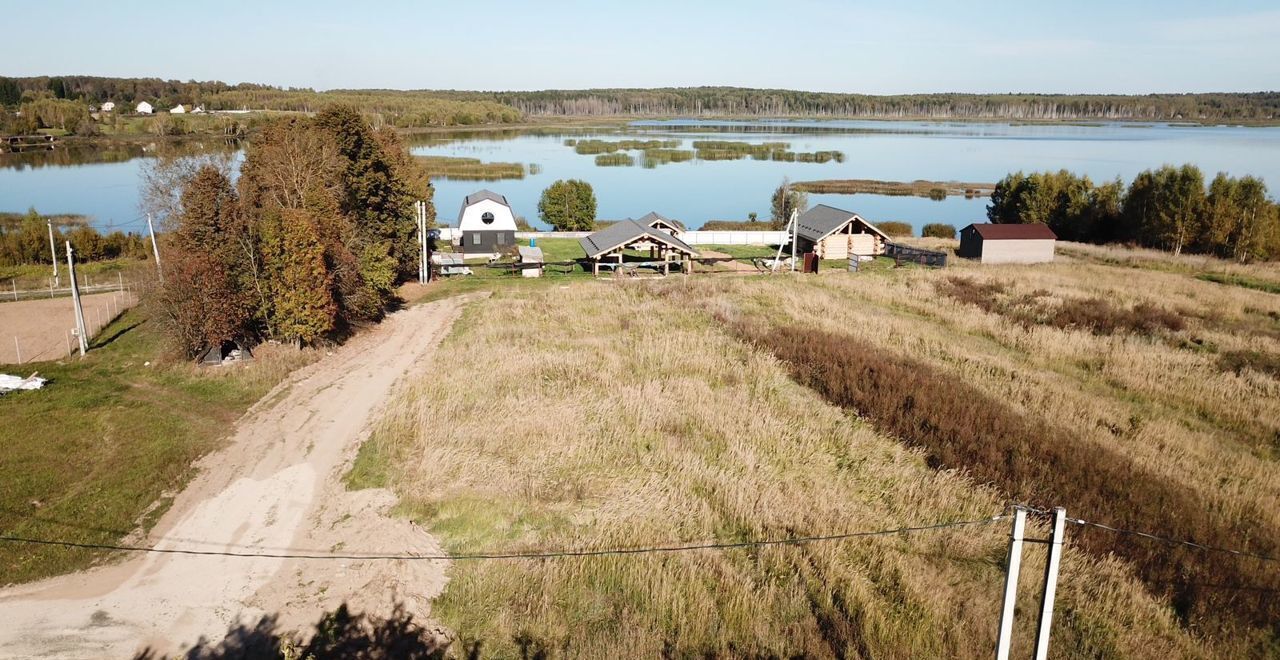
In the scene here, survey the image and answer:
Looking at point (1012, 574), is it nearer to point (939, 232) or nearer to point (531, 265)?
point (531, 265)

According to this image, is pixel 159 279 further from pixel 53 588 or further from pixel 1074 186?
pixel 1074 186

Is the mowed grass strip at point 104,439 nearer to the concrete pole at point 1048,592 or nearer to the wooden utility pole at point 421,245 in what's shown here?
the wooden utility pole at point 421,245

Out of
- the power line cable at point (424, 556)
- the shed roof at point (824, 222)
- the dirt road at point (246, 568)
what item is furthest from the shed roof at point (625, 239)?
the power line cable at point (424, 556)

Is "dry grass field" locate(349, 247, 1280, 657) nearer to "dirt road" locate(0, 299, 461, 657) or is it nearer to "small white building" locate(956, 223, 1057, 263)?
"dirt road" locate(0, 299, 461, 657)

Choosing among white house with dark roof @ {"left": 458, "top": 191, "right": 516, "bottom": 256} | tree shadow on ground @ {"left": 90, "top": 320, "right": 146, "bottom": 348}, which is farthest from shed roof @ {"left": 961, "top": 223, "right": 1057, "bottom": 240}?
tree shadow on ground @ {"left": 90, "top": 320, "right": 146, "bottom": 348}

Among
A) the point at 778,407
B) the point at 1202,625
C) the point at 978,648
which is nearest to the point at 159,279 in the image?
the point at 778,407

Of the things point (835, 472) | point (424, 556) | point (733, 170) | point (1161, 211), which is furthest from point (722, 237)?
point (733, 170)

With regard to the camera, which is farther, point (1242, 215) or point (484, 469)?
point (1242, 215)
